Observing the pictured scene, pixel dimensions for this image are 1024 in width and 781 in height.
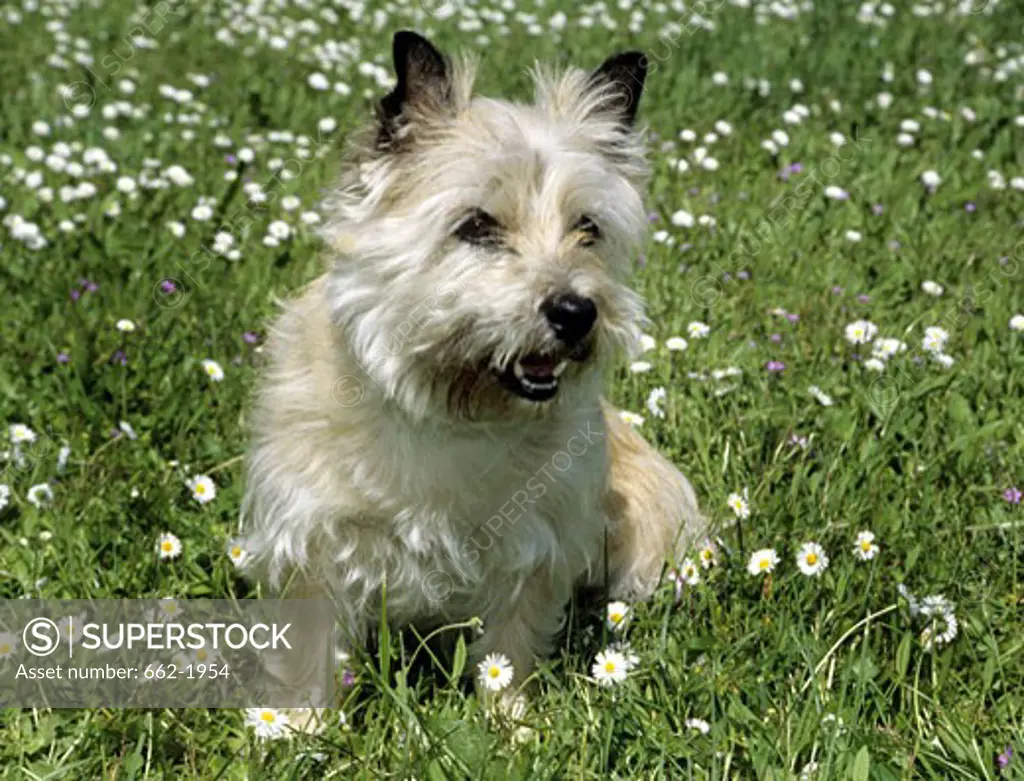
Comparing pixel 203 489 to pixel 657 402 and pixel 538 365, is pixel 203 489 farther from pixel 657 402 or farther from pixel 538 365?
pixel 657 402

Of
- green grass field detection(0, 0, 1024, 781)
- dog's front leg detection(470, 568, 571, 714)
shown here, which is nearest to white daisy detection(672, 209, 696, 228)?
green grass field detection(0, 0, 1024, 781)

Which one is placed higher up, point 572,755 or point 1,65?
point 572,755

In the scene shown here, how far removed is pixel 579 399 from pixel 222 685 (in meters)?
1.11

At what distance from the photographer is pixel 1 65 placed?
24.4ft

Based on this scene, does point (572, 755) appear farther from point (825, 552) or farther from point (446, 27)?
point (446, 27)

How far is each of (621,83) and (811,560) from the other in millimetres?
1293

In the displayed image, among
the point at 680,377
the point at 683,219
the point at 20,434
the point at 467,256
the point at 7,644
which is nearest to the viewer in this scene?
the point at 467,256

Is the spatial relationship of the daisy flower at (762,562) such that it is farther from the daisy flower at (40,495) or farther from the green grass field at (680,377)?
the daisy flower at (40,495)

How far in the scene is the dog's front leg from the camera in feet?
10.8

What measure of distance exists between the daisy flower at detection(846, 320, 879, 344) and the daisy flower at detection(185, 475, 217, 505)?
7.41 ft

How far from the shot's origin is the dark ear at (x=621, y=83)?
319 centimetres

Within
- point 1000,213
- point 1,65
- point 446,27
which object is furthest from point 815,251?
point 1,65

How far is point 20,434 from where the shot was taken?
12.5ft

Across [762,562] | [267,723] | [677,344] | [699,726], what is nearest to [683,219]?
[677,344]
